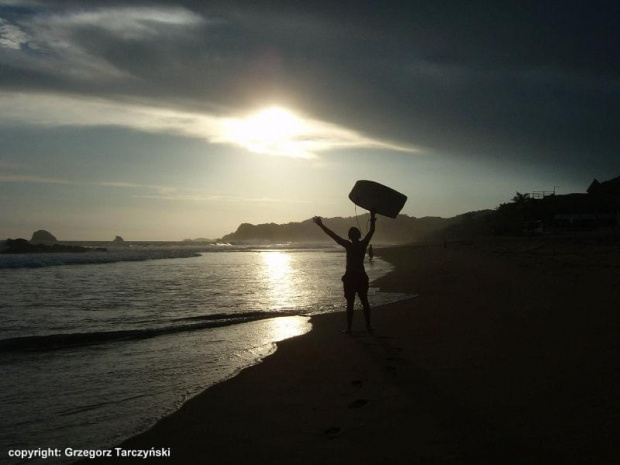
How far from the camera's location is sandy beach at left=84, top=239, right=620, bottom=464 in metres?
3.61

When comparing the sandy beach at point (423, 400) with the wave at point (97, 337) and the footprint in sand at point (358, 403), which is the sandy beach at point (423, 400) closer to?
the footprint in sand at point (358, 403)

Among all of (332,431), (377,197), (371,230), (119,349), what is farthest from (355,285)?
(332,431)

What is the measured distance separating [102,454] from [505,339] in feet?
19.8

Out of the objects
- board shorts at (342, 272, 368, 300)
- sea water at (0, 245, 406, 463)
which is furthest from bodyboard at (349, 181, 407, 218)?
sea water at (0, 245, 406, 463)

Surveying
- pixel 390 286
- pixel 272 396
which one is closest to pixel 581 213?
pixel 390 286

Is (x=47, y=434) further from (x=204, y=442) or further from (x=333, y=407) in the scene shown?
(x=333, y=407)

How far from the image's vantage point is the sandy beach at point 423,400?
3.61 metres

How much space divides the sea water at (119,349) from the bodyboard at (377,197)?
305 cm

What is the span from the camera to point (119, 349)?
805 centimetres

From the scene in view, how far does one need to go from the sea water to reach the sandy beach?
59 centimetres

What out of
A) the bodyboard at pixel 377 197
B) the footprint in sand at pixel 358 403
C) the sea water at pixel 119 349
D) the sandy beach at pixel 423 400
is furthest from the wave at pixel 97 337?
the footprint in sand at pixel 358 403

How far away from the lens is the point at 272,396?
5.21 m

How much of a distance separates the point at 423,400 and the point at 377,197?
20.5ft

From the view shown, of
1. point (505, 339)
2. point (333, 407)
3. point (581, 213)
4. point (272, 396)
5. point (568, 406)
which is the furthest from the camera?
point (581, 213)
